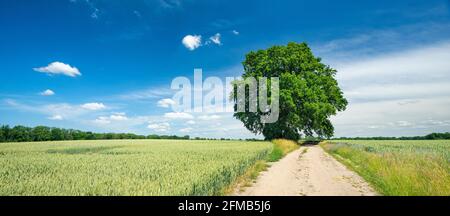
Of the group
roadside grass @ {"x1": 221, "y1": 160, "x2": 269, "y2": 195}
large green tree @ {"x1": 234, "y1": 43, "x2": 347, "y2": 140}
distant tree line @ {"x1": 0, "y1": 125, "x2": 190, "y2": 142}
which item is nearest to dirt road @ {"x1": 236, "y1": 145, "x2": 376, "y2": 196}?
roadside grass @ {"x1": 221, "y1": 160, "x2": 269, "y2": 195}

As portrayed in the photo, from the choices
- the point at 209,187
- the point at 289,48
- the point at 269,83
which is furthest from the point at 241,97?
the point at 209,187

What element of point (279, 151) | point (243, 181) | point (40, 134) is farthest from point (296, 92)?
point (40, 134)

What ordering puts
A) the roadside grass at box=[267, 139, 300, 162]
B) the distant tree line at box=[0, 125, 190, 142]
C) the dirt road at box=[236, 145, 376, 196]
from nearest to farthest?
the dirt road at box=[236, 145, 376, 196] < the roadside grass at box=[267, 139, 300, 162] < the distant tree line at box=[0, 125, 190, 142]

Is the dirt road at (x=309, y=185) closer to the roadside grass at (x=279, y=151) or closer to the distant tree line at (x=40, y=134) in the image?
the roadside grass at (x=279, y=151)

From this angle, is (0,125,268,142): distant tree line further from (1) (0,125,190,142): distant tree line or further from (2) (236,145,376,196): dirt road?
(2) (236,145,376,196): dirt road

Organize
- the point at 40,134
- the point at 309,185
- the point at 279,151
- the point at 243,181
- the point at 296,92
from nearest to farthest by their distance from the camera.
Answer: the point at 309,185, the point at 243,181, the point at 279,151, the point at 296,92, the point at 40,134

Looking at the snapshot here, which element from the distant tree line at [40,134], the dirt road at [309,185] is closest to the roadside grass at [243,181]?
the dirt road at [309,185]

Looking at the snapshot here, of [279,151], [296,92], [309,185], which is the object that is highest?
[296,92]

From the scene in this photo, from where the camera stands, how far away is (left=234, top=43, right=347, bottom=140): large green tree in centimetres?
3697

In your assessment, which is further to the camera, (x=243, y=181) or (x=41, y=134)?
(x=41, y=134)

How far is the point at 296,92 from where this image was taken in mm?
36781

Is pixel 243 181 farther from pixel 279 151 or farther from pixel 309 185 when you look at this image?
pixel 279 151

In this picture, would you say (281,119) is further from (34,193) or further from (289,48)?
(34,193)
